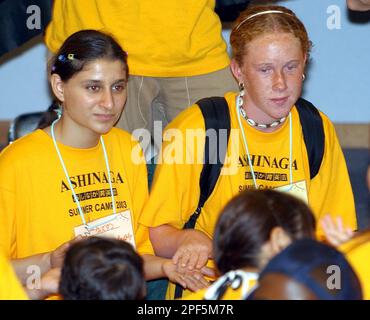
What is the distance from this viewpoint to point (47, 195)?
3.16m

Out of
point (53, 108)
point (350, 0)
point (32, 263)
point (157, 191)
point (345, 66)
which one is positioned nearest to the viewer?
point (32, 263)

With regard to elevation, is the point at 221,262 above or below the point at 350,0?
below

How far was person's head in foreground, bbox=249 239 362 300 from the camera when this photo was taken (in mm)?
1907

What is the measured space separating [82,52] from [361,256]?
4.51 ft

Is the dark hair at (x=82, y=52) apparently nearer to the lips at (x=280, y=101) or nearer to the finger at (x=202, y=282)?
the lips at (x=280, y=101)

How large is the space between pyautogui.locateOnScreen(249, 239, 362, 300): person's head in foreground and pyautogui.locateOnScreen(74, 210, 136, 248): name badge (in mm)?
1188

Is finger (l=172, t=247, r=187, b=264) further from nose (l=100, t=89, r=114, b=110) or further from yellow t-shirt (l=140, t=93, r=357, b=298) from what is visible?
nose (l=100, t=89, r=114, b=110)

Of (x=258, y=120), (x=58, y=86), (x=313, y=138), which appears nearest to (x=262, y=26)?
(x=258, y=120)
